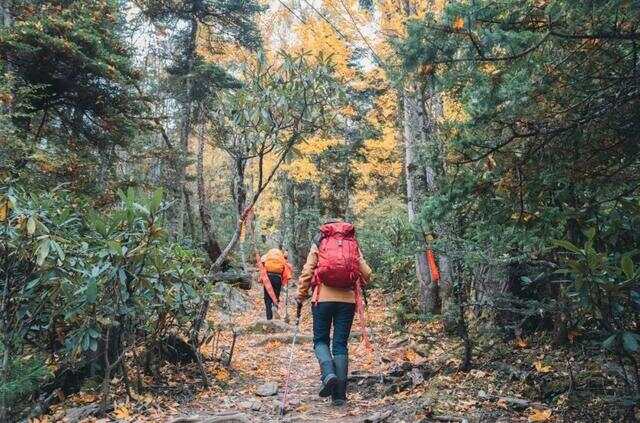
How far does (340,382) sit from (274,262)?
21.2 feet

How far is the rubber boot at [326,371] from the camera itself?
5.08m

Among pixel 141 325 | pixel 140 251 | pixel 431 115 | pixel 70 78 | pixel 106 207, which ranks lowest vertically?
pixel 141 325

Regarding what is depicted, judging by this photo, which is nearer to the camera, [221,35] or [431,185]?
[431,185]

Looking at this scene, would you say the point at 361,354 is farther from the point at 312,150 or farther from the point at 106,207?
the point at 312,150

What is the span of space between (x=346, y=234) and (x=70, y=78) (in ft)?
22.9

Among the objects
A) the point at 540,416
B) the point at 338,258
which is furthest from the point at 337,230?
the point at 540,416

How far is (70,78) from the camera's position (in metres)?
9.17

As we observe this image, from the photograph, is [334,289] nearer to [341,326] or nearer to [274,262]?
[341,326]

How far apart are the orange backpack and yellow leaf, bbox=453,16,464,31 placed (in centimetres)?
852

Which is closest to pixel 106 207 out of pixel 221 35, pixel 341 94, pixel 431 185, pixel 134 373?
pixel 134 373

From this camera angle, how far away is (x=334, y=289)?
5406 mm

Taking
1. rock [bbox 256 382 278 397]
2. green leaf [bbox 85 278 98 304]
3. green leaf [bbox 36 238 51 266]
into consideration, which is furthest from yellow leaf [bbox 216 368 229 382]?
green leaf [bbox 36 238 51 266]

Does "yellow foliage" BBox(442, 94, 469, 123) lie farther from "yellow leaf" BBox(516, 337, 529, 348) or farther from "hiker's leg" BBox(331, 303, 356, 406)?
"yellow leaf" BBox(516, 337, 529, 348)

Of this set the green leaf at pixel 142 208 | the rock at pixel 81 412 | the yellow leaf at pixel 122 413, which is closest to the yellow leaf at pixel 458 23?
the green leaf at pixel 142 208
